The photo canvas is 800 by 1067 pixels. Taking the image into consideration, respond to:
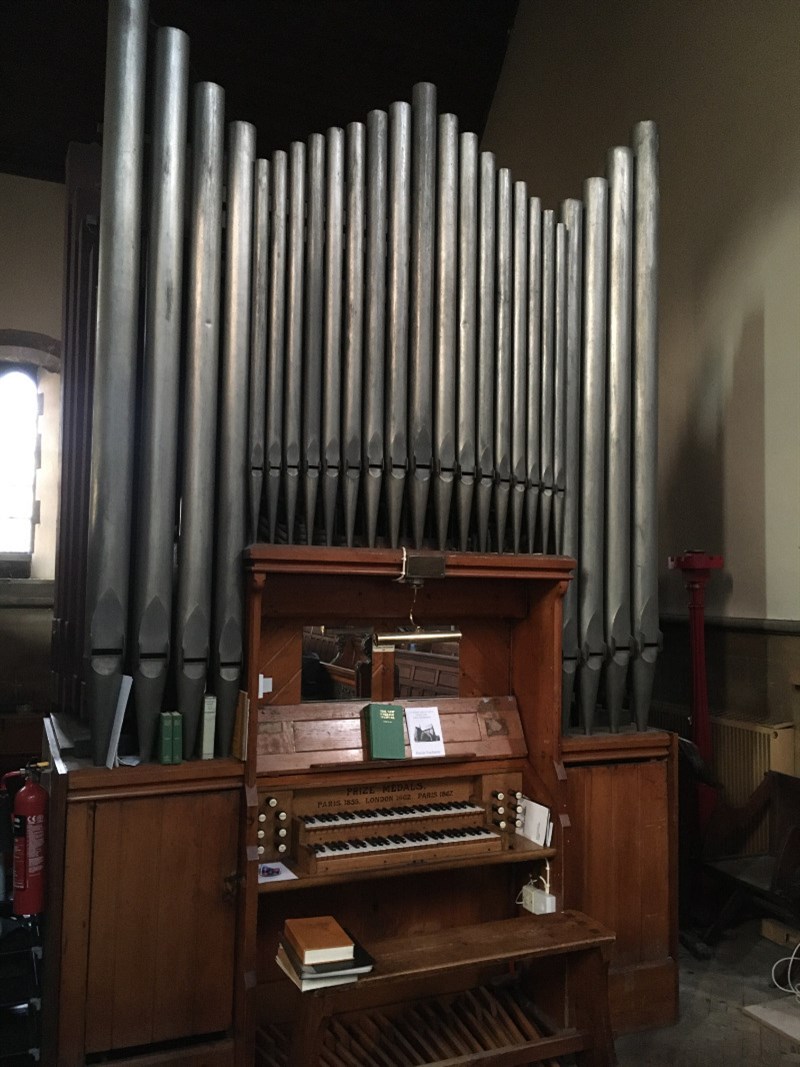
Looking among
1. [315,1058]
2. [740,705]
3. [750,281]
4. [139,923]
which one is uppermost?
[750,281]

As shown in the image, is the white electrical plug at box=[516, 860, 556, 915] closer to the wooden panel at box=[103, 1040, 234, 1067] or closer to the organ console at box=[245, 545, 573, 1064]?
the organ console at box=[245, 545, 573, 1064]

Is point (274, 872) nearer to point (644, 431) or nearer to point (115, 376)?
point (115, 376)

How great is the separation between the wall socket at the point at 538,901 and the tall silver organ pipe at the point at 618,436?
77cm

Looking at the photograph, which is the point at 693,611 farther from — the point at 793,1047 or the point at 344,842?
the point at 344,842

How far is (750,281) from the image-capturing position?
4.89m

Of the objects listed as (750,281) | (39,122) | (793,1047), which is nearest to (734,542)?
(750,281)

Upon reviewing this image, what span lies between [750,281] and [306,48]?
4340mm

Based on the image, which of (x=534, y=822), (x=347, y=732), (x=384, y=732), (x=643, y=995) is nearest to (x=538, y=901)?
(x=534, y=822)

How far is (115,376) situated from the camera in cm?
297

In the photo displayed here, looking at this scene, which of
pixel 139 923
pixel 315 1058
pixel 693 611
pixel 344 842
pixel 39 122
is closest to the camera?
pixel 315 1058

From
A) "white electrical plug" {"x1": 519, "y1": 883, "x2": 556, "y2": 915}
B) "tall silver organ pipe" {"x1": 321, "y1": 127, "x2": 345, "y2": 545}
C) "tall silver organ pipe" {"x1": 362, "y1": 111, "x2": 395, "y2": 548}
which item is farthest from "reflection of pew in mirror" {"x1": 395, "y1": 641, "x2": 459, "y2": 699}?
"white electrical plug" {"x1": 519, "y1": 883, "x2": 556, "y2": 915}

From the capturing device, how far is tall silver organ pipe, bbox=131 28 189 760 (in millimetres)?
2945

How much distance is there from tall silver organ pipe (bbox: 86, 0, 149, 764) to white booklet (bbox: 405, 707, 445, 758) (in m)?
1.17

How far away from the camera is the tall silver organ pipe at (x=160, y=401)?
295 centimetres
